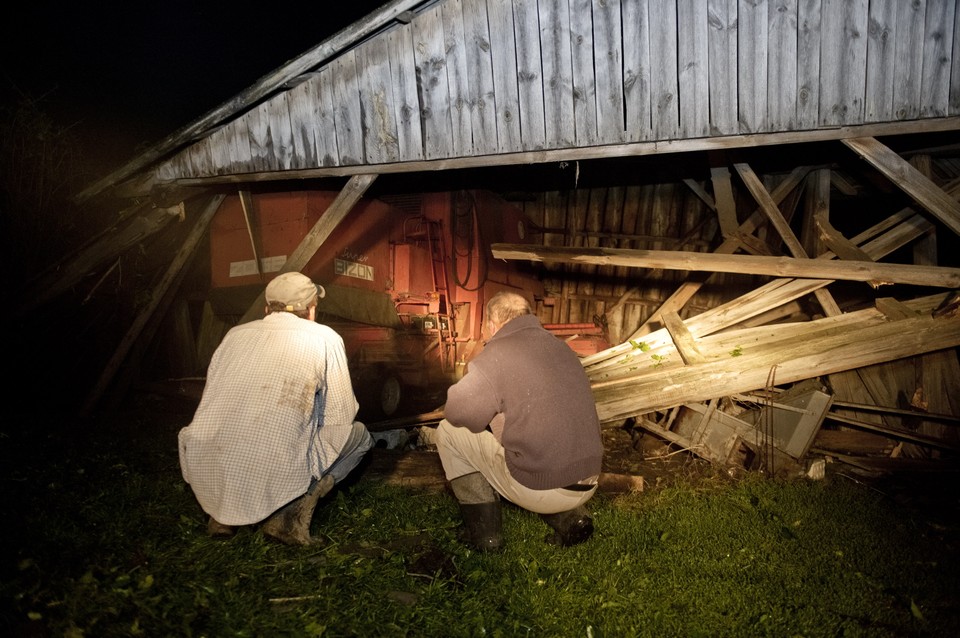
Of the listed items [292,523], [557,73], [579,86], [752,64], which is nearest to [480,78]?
[557,73]

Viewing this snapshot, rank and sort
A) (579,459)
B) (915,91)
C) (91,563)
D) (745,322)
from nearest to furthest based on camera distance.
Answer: (91,563) → (579,459) → (915,91) → (745,322)

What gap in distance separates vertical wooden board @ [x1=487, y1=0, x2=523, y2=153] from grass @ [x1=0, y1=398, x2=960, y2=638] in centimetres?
333

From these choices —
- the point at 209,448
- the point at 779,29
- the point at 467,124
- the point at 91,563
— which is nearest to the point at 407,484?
the point at 209,448

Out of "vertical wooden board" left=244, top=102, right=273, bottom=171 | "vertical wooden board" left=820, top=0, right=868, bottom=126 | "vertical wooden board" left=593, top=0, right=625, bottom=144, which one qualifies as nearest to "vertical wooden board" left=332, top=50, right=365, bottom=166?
"vertical wooden board" left=244, top=102, right=273, bottom=171

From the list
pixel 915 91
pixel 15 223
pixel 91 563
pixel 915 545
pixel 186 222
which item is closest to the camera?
pixel 91 563

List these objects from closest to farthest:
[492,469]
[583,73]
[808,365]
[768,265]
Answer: [492,469]
[583,73]
[808,365]
[768,265]

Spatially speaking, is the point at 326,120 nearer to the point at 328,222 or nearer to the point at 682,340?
the point at 328,222

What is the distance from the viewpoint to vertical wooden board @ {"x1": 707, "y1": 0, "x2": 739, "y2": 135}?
4055 millimetres

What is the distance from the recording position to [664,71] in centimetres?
420

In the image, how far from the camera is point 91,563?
8.71ft

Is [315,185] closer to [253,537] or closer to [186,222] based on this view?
[186,222]

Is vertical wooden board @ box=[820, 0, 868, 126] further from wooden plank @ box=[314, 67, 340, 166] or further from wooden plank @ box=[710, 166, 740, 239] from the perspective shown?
wooden plank @ box=[314, 67, 340, 166]

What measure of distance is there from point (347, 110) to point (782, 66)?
4.03 m

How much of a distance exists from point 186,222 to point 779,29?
828 centimetres
